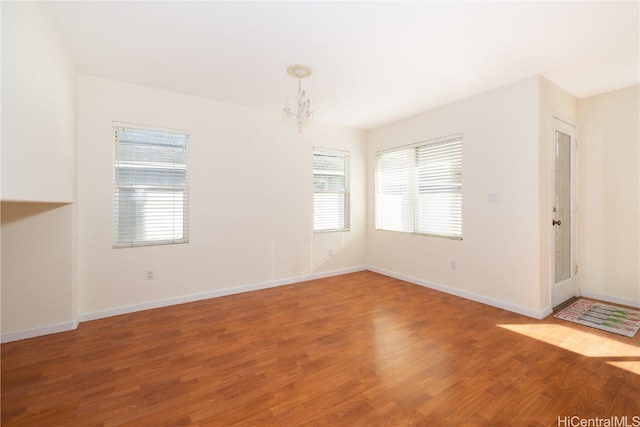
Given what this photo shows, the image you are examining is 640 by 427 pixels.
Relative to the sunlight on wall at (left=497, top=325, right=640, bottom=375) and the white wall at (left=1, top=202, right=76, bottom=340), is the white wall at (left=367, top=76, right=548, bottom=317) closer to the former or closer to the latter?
the sunlight on wall at (left=497, top=325, right=640, bottom=375)

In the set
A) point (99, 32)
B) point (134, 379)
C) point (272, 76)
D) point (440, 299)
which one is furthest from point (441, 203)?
→ point (99, 32)

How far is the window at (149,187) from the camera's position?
327cm

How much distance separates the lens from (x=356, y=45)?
2488 mm

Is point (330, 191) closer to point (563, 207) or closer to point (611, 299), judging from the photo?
point (563, 207)

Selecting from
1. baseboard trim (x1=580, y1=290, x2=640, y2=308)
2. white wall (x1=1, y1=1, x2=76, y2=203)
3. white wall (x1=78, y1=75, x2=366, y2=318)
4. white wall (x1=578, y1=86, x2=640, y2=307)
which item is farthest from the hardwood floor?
white wall (x1=1, y1=1, x2=76, y2=203)

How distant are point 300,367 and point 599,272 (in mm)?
4063

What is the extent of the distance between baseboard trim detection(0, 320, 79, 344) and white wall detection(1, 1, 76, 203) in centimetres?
129

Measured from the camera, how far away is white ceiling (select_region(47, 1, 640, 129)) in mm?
2053

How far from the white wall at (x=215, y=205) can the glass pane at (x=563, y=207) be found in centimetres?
291

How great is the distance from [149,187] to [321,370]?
2890 mm

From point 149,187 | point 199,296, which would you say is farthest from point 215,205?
point 199,296

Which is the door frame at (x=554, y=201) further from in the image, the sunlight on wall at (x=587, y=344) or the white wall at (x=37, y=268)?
the white wall at (x=37, y=268)

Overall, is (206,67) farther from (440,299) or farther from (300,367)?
(440,299)

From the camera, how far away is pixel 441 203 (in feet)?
13.4
